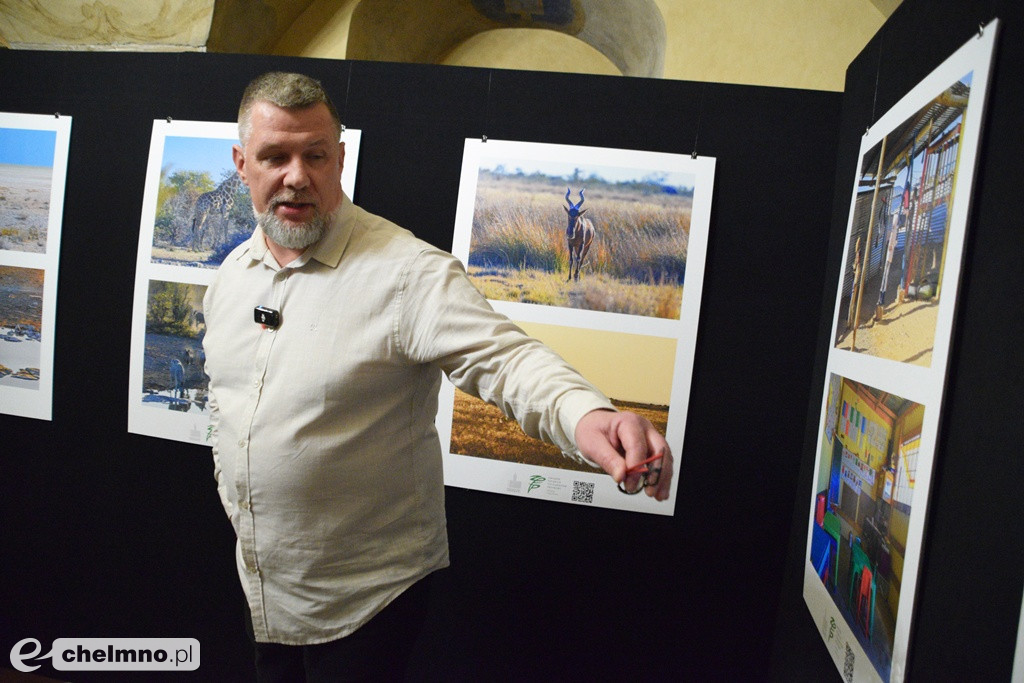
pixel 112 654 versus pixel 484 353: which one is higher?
pixel 484 353

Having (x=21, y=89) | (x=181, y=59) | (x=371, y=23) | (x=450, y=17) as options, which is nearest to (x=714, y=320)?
(x=181, y=59)

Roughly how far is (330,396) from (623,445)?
0.75 m

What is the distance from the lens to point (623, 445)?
1101mm

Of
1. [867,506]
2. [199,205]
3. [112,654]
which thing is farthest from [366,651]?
[112,654]

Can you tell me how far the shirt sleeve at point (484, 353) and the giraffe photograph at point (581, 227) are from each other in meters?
0.91

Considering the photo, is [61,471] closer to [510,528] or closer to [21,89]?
[21,89]

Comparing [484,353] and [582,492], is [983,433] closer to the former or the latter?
[484,353]

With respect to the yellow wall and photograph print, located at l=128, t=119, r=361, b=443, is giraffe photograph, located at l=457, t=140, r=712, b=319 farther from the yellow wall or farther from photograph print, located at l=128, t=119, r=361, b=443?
the yellow wall

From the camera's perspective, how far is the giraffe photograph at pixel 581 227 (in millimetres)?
2426

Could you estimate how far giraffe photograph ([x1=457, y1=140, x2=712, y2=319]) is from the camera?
2426 millimetres

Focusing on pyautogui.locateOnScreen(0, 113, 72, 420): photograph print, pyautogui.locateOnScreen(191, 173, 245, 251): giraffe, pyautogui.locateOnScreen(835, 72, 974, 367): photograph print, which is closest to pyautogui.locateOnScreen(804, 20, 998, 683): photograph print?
pyautogui.locateOnScreen(835, 72, 974, 367): photograph print

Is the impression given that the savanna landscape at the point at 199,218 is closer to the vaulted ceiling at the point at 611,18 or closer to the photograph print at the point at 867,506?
the vaulted ceiling at the point at 611,18

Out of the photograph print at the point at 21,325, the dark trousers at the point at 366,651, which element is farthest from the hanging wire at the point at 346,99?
the dark trousers at the point at 366,651

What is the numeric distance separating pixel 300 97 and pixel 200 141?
1.44 m
